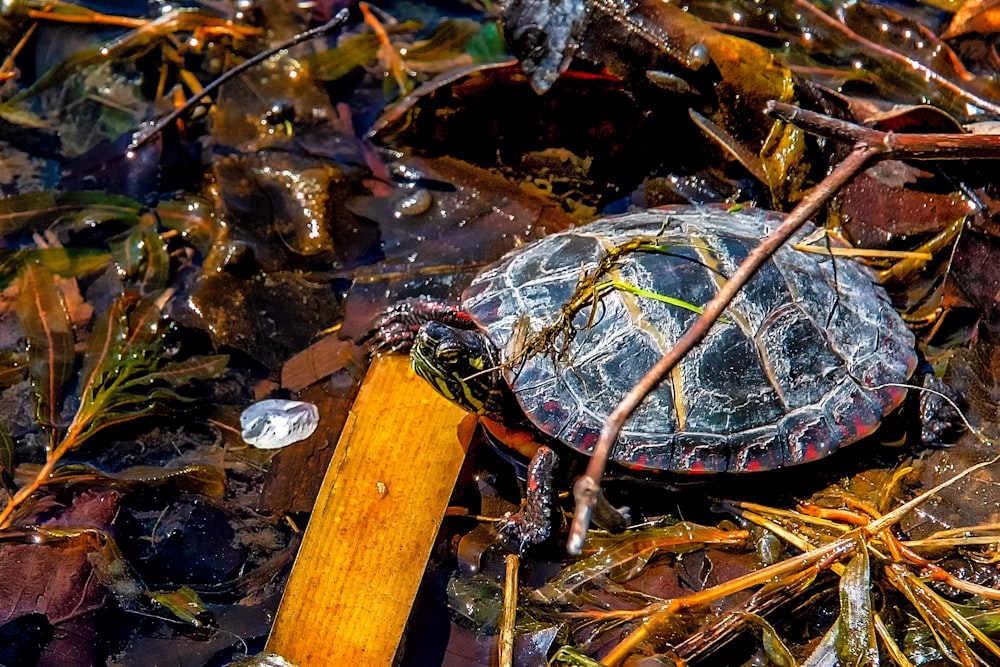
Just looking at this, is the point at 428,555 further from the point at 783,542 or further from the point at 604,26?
the point at 604,26

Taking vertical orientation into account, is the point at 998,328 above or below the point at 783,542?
above

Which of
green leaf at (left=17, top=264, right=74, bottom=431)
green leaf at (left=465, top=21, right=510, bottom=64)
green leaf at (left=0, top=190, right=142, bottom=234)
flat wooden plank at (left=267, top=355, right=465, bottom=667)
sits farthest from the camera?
green leaf at (left=465, top=21, right=510, bottom=64)

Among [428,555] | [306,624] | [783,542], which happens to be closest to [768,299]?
[783,542]

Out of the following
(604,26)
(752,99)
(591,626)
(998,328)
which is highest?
(604,26)

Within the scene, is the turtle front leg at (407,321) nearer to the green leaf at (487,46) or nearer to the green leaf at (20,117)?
the green leaf at (487,46)

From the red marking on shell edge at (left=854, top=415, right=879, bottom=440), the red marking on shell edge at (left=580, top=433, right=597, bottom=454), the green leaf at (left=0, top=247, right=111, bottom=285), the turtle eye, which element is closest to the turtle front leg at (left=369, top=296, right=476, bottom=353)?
the turtle eye

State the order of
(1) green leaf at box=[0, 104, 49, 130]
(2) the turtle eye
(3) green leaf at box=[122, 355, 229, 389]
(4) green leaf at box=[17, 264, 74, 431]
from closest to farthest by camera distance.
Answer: (2) the turtle eye < (4) green leaf at box=[17, 264, 74, 431] < (3) green leaf at box=[122, 355, 229, 389] < (1) green leaf at box=[0, 104, 49, 130]

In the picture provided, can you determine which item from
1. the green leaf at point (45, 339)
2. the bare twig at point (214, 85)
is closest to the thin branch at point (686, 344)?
the green leaf at point (45, 339)

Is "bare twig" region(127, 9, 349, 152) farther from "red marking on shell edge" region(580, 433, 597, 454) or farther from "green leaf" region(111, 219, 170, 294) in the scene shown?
"red marking on shell edge" region(580, 433, 597, 454)
